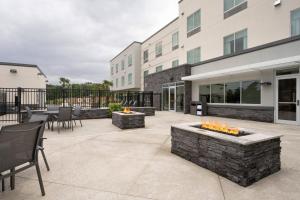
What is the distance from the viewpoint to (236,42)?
12422mm

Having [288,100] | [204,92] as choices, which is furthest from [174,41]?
[288,100]

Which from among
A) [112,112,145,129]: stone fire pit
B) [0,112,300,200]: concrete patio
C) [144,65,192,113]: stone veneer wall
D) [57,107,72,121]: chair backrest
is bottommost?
[0,112,300,200]: concrete patio

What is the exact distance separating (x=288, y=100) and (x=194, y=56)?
9.11 metres

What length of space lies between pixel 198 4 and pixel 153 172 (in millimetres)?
16439

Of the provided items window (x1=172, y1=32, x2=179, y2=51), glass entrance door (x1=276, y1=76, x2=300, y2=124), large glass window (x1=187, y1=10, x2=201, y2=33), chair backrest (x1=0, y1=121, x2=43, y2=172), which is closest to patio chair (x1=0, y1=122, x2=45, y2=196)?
chair backrest (x1=0, y1=121, x2=43, y2=172)

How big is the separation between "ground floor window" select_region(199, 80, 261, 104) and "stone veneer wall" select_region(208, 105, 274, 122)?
0.40 m

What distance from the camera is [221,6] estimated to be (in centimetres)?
1340

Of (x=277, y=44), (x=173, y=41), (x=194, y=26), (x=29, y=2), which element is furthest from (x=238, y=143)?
(x=173, y=41)

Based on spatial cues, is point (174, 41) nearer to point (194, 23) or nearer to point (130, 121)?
point (194, 23)

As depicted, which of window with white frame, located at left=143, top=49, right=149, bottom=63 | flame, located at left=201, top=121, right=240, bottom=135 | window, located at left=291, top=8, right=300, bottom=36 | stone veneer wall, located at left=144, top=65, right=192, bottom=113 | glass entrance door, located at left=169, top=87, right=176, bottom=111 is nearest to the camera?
flame, located at left=201, top=121, right=240, bottom=135

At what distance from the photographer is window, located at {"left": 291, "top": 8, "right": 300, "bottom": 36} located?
900 cm

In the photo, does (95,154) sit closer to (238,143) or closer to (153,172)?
(153,172)

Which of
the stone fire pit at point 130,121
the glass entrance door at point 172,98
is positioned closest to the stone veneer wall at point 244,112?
the glass entrance door at point 172,98

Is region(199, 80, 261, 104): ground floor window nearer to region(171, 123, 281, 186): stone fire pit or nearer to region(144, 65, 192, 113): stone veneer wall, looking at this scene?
region(144, 65, 192, 113): stone veneer wall
